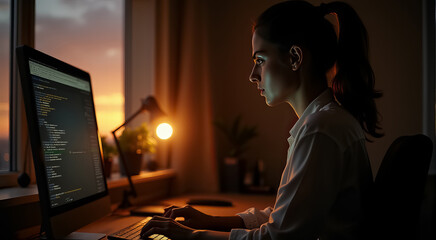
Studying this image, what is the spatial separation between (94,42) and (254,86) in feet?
3.76

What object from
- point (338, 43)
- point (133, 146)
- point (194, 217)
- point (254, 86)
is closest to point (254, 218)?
point (194, 217)

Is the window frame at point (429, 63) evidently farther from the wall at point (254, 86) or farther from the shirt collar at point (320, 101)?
the shirt collar at point (320, 101)

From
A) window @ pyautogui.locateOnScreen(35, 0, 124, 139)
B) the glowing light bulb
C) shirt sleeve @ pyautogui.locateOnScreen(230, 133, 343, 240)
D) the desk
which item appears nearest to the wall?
the desk

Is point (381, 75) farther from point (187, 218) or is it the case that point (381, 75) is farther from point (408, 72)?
point (187, 218)

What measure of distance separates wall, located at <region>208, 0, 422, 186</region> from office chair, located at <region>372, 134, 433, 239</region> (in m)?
1.48

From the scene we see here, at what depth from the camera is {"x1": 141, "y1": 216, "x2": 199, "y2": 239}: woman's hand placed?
84cm

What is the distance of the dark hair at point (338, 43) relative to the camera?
905mm

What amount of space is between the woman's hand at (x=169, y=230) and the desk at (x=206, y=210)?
0.28 meters

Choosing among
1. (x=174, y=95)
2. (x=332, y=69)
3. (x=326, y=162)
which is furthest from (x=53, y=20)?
(x=326, y=162)

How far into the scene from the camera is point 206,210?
149 cm

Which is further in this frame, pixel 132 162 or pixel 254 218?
pixel 132 162

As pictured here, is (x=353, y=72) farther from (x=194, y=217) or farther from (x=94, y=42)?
(x=94, y=42)

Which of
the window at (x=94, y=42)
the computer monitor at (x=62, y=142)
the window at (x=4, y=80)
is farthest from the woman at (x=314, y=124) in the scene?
the window at (x=94, y=42)

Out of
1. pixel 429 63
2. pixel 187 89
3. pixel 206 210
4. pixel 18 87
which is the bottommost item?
pixel 206 210
